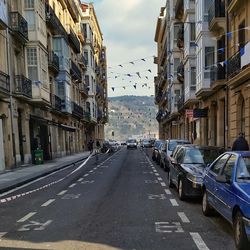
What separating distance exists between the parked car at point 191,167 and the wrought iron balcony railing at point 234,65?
878 centimetres

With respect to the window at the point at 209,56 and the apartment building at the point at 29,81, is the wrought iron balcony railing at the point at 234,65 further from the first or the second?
the apartment building at the point at 29,81

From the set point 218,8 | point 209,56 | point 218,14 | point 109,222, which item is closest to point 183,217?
point 109,222

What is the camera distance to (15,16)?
24.0 m

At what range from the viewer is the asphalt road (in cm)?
636

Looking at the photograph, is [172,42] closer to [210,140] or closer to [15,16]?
[210,140]

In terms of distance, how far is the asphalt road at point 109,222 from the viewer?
6363 mm

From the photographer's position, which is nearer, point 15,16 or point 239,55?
point 239,55

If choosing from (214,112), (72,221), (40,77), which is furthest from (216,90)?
(72,221)

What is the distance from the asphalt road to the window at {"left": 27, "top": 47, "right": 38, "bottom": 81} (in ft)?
52.2

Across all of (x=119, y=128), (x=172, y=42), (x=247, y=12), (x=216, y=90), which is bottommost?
(x=119, y=128)

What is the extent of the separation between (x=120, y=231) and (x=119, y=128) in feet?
466

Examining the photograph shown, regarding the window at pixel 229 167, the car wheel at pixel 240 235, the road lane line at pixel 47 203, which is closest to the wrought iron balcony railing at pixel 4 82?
the road lane line at pixel 47 203

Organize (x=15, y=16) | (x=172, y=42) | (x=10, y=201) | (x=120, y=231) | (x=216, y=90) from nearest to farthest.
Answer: (x=120, y=231) < (x=10, y=201) < (x=15, y=16) < (x=216, y=90) < (x=172, y=42)

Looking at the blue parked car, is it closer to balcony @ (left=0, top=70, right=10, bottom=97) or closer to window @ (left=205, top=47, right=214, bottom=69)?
balcony @ (left=0, top=70, right=10, bottom=97)
